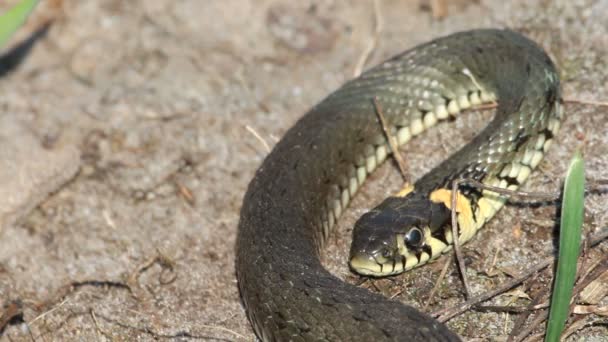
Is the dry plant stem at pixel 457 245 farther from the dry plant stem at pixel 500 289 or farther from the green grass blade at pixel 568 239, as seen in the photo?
the green grass blade at pixel 568 239

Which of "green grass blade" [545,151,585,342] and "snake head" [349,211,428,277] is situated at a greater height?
"green grass blade" [545,151,585,342]

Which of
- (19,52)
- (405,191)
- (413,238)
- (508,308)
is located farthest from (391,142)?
(19,52)

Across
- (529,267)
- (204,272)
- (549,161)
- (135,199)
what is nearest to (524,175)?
(549,161)

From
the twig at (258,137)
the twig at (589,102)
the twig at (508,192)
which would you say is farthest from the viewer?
the twig at (258,137)

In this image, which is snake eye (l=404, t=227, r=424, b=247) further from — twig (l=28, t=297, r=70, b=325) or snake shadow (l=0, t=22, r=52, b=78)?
snake shadow (l=0, t=22, r=52, b=78)

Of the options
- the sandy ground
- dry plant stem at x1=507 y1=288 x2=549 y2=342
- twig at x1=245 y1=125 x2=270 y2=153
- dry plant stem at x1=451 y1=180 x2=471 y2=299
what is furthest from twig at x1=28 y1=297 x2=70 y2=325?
dry plant stem at x1=507 y1=288 x2=549 y2=342

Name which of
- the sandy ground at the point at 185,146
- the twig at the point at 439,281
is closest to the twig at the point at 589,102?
the sandy ground at the point at 185,146
